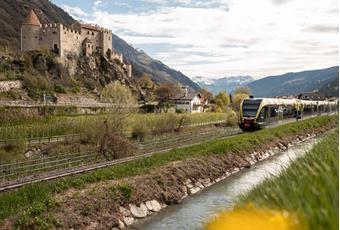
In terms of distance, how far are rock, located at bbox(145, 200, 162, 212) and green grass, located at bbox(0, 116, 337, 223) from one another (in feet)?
9.15

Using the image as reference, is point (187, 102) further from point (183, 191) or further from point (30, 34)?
point (183, 191)

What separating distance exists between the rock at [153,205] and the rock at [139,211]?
410 mm

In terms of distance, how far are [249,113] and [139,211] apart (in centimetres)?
2793

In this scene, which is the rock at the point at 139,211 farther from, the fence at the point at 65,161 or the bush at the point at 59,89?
the bush at the point at 59,89

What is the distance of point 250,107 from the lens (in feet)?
148

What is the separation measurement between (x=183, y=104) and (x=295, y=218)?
3437 inches

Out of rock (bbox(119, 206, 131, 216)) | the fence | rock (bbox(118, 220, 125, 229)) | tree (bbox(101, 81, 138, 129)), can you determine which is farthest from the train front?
rock (bbox(118, 220, 125, 229))

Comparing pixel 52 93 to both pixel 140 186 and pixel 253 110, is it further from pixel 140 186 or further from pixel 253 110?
pixel 140 186

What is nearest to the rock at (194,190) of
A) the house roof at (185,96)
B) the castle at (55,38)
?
the house roof at (185,96)

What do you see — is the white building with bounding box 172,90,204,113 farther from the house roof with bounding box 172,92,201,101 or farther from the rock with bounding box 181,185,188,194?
the rock with bounding box 181,185,188,194

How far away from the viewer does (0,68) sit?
231 ft

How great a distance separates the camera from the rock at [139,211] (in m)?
20.0

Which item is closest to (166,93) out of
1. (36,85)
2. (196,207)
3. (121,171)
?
(36,85)

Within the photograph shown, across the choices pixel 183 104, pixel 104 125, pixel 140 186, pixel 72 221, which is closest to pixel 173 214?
pixel 140 186
